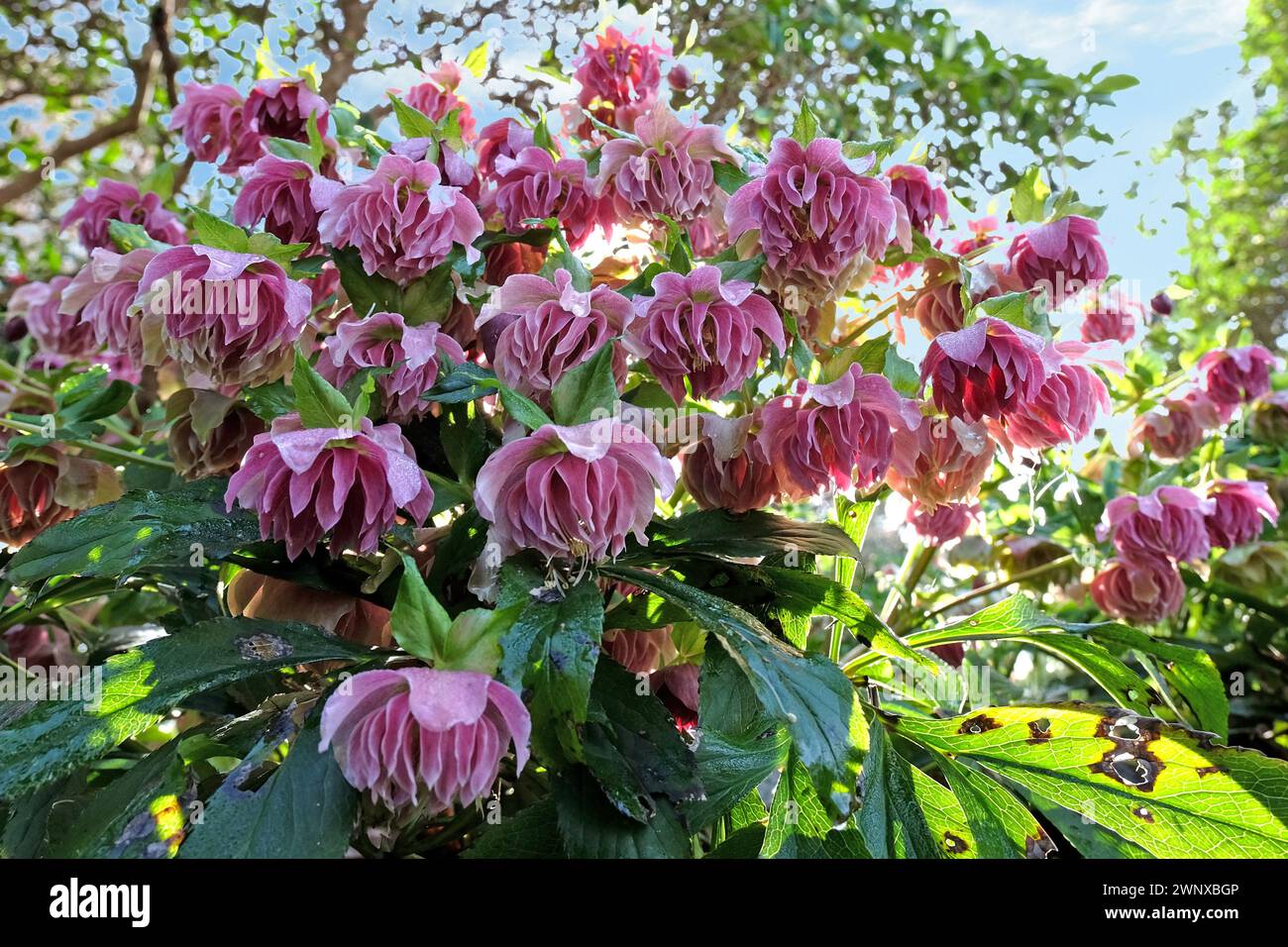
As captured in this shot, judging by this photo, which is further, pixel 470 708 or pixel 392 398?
pixel 392 398

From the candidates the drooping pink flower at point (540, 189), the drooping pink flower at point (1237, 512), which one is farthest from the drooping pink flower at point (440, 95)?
the drooping pink flower at point (1237, 512)

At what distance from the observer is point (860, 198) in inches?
22.2

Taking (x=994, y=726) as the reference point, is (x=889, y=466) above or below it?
above

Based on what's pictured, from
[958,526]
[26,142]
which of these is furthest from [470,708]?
[26,142]

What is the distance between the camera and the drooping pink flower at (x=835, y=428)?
556mm

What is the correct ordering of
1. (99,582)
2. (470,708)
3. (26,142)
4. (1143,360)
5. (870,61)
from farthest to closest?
(26,142), (870,61), (1143,360), (99,582), (470,708)

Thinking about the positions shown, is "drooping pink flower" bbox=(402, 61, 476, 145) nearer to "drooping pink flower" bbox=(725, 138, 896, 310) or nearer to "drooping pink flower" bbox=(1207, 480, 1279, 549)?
"drooping pink flower" bbox=(725, 138, 896, 310)

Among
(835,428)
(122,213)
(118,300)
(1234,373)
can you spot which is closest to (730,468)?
(835,428)

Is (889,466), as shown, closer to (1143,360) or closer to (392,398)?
(392,398)

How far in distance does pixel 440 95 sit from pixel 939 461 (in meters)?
0.54

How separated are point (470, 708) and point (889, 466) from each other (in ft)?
1.23

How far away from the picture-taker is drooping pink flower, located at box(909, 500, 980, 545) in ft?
2.76

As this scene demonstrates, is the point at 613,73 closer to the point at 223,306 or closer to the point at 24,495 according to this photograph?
the point at 223,306

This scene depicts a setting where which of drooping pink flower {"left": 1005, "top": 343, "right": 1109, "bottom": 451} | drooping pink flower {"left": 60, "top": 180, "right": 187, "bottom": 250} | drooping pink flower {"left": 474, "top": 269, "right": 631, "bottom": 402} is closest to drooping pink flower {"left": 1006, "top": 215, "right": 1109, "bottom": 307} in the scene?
drooping pink flower {"left": 1005, "top": 343, "right": 1109, "bottom": 451}
